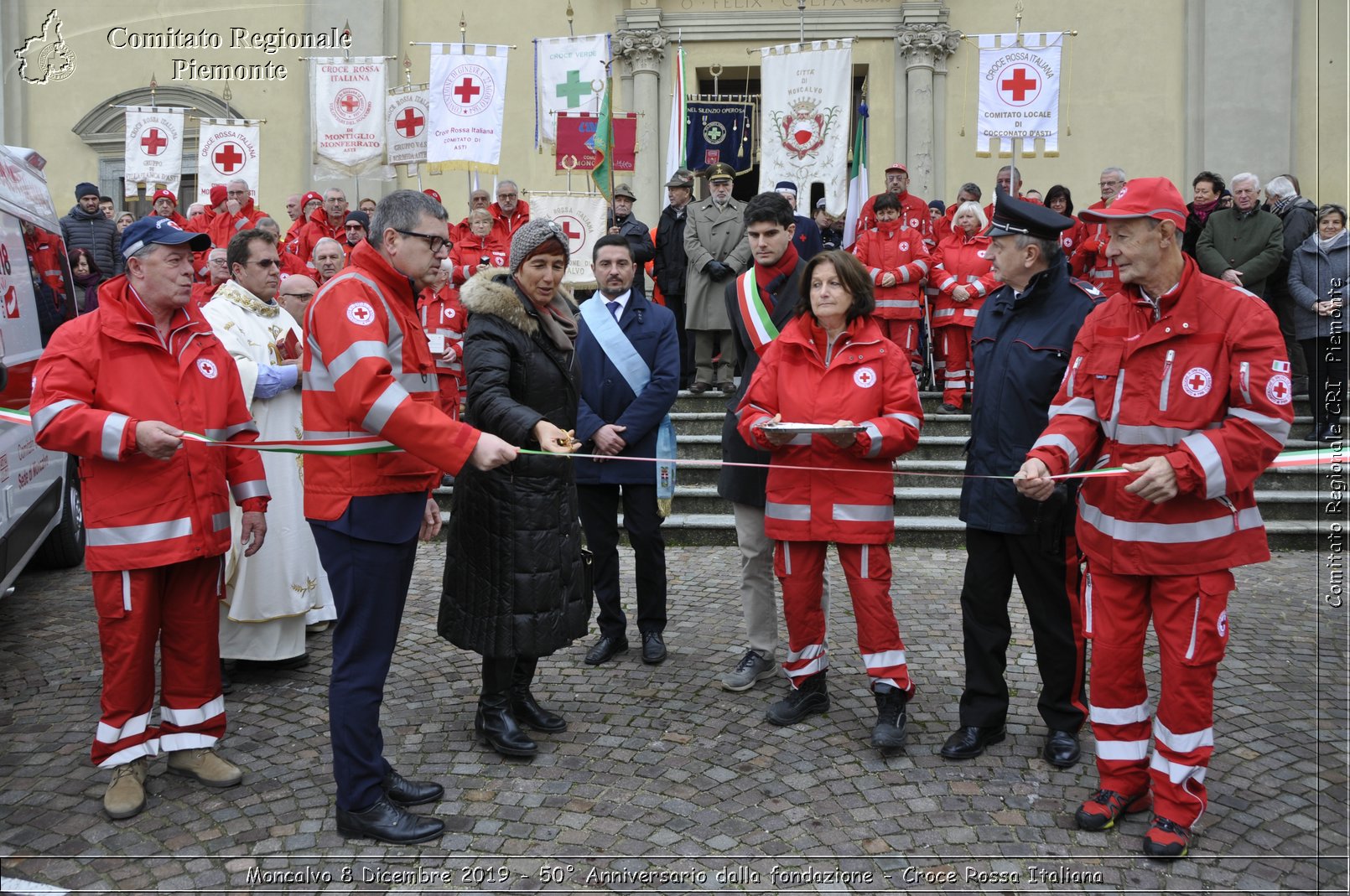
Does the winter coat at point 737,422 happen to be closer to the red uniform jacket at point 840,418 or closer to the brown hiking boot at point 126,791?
the red uniform jacket at point 840,418

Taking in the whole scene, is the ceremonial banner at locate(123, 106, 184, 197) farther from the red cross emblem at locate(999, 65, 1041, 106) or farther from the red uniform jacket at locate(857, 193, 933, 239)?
the red cross emblem at locate(999, 65, 1041, 106)

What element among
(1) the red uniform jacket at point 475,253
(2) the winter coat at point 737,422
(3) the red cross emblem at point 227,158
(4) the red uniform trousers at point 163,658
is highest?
(3) the red cross emblem at point 227,158

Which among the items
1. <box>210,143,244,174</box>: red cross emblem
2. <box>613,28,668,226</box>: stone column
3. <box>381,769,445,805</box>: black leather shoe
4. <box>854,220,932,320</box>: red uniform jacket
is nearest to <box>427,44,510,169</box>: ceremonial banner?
<box>210,143,244,174</box>: red cross emblem

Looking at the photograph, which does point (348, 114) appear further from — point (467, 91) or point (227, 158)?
point (227, 158)

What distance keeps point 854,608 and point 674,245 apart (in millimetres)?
7364

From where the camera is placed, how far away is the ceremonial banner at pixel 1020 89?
1119 cm

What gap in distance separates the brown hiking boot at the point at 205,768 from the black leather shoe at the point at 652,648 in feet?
7.09

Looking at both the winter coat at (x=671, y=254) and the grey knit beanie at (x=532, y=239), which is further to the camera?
the winter coat at (x=671, y=254)

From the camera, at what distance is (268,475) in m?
5.56

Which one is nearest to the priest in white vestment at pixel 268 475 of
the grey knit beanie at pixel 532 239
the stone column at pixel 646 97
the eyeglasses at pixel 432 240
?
the grey knit beanie at pixel 532 239

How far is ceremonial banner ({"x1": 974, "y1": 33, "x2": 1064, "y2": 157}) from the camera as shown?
440 inches

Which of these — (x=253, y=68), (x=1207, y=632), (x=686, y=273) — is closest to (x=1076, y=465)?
(x=1207, y=632)

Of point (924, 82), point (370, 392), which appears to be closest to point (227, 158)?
point (924, 82)

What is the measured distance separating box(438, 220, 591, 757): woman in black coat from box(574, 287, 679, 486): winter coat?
43.8 inches
